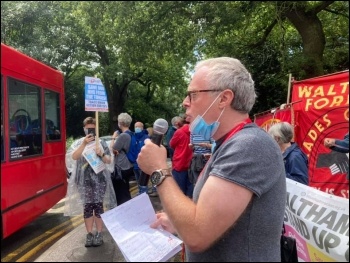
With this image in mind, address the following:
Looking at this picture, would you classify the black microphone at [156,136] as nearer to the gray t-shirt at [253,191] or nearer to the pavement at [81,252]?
the gray t-shirt at [253,191]

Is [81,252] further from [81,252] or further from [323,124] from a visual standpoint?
[323,124]

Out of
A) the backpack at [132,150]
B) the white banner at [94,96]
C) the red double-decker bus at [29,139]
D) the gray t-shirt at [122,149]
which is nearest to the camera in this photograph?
the red double-decker bus at [29,139]

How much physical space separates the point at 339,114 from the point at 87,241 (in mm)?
3123

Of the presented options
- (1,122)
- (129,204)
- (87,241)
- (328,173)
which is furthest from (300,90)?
(129,204)

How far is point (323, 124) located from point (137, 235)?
12.3ft

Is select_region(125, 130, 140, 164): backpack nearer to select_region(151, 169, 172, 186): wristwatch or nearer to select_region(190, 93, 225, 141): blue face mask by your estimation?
select_region(190, 93, 225, 141): blue face mask

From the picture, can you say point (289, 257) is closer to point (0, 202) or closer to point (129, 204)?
point (129, 204)

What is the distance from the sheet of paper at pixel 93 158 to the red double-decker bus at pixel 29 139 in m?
0.66

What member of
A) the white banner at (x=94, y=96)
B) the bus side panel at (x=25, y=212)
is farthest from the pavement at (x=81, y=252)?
the white banner at (x=94, y=96)

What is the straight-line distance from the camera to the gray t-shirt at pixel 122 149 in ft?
19.9

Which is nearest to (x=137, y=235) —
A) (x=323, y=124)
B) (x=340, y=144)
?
(x=340, y=144)

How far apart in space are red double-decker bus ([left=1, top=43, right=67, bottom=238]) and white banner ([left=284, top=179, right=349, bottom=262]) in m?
2.70

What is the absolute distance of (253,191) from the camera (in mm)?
1171

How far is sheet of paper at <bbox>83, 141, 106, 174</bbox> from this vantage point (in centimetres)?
464
